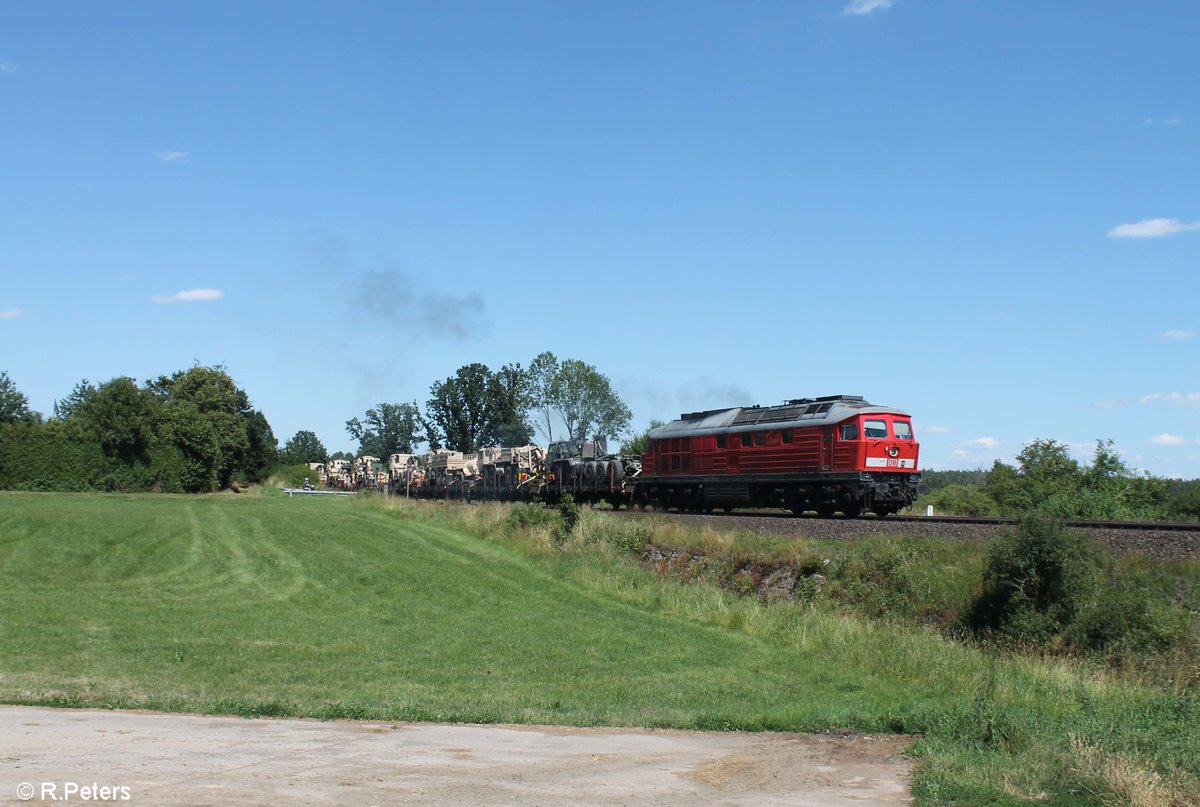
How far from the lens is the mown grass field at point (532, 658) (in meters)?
9.69

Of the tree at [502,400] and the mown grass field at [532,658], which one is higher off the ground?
the tree at [502,400]

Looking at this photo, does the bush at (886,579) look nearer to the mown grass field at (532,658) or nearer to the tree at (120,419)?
the mown grass field at (532,658)

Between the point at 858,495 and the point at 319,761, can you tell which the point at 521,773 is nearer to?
the point at 319,761

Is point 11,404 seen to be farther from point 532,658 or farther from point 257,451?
point 532,658

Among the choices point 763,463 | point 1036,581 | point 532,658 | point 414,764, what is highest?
point 763,463

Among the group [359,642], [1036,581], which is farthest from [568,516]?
[1036,581]

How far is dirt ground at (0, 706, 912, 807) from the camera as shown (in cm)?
714

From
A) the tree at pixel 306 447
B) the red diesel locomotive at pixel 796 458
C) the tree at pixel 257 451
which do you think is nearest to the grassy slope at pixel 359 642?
the red diesel locomotive at pixel 796 458

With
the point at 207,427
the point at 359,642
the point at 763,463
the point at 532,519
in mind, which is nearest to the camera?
the point at 359,642

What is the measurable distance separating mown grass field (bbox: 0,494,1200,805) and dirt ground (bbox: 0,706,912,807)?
679 mm

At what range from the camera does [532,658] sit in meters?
15.8

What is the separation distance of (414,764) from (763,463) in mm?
24102

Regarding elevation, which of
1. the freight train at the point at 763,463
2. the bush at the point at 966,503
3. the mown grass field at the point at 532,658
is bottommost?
the mown grass field at the point at 532,658

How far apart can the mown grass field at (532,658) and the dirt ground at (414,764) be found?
2.23 ft
